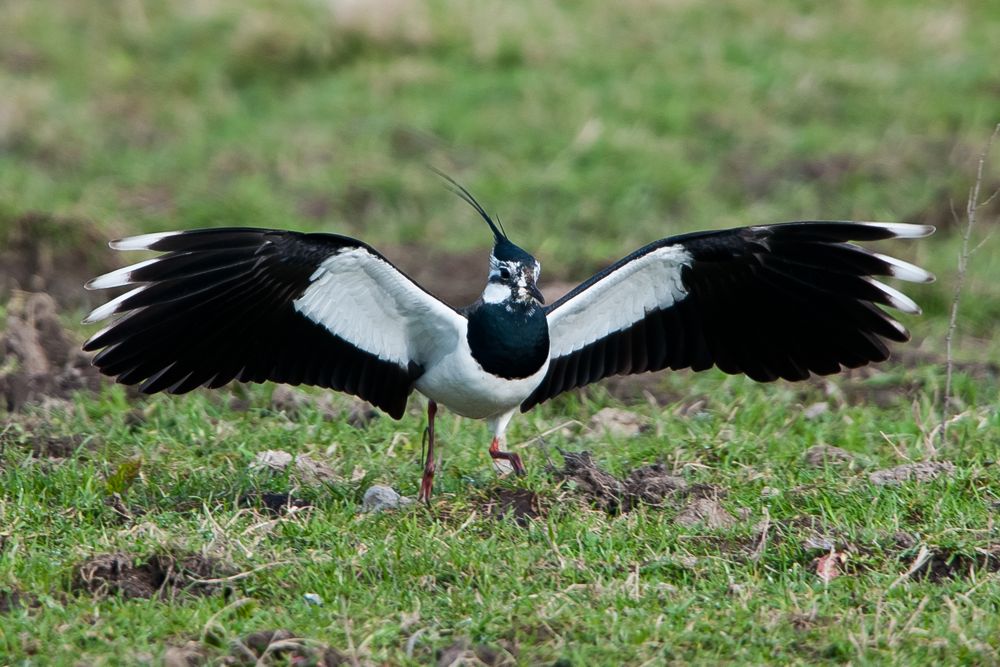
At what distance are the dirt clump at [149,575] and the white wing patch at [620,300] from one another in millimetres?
1492

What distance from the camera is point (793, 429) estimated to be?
537 centimetres

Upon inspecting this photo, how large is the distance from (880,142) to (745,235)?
15.0 ft

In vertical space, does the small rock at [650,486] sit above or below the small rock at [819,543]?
above

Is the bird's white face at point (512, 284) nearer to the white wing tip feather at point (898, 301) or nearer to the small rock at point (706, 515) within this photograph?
the small rock at point (706, 515)

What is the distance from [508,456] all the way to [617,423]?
0.86 metres

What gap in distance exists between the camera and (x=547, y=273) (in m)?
7.19

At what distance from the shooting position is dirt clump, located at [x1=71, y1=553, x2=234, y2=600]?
3.81 m

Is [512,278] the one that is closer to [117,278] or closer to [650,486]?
[650,486]

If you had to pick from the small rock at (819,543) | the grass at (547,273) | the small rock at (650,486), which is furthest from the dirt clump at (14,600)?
the small rock at (819,543)

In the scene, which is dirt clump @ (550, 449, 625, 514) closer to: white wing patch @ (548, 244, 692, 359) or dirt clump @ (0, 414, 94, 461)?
white wing patch @ (548, 244, 692, 359)

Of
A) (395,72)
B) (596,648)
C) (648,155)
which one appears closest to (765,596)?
(596,648)

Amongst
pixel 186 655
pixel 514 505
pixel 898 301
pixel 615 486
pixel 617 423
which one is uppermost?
pixel 898 301

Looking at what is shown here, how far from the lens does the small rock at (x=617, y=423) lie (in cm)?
535

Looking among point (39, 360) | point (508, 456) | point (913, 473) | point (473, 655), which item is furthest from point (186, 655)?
point (39, 360)
